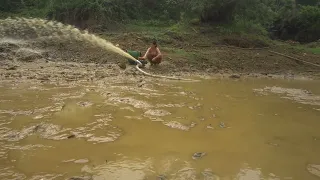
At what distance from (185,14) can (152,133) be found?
1312cm

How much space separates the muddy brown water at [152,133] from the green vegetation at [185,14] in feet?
28.4

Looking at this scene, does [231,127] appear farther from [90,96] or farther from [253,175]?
[90,96]

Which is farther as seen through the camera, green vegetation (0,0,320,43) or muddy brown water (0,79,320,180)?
green vegetation (0,0,320,43)

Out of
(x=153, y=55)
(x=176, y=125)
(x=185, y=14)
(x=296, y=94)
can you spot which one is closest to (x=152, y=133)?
(x=176, y=125)

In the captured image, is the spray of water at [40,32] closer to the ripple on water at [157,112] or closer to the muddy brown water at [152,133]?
the muddy brown water at [152,133]

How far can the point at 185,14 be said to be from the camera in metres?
17.8

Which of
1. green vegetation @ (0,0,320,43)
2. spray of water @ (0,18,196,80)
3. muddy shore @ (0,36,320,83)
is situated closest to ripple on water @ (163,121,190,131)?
muddy shore @ (0,36,320,83)

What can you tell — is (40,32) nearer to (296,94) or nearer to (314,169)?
(296,94)

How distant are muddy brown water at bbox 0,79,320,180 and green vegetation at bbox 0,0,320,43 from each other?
865cm

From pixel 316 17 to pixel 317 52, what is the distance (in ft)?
20.1

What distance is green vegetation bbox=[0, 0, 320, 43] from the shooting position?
16.4 m

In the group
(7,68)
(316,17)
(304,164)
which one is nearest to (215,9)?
(316,17)

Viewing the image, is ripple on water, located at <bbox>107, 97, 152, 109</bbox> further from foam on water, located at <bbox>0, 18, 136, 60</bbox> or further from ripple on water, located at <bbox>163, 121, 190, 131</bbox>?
foam on water, located at <bbox>0, 18, 136, 60</bbox>

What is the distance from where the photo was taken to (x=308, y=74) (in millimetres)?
12188
